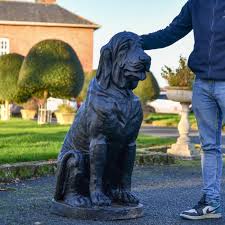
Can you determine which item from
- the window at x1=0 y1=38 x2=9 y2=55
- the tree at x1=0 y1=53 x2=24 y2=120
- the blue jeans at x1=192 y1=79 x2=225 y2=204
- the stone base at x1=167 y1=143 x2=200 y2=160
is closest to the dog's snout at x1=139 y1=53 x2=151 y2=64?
the blue jeans at x1=192 y1=79 x2=225 y2=204

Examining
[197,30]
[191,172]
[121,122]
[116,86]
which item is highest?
[197,30]

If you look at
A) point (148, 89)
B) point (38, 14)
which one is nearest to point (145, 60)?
point (148, 89)

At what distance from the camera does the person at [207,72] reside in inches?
192

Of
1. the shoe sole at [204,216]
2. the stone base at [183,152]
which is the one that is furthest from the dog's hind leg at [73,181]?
the stone base at [183,152]

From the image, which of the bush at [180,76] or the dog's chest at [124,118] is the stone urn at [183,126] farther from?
the dog's chest at [124,118]

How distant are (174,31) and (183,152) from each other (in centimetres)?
566

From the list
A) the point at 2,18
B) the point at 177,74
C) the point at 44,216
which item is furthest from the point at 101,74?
the point at 2,18

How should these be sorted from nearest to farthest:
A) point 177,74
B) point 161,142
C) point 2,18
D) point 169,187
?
point 169,187
point 177,74
point 161,142
point 2,18

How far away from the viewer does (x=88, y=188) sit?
5148 mm

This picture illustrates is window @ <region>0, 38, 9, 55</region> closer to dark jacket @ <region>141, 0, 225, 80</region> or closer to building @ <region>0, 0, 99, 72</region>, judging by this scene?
building @ <region>0, 0, 99, 72</region>

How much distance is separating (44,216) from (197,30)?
2.10m

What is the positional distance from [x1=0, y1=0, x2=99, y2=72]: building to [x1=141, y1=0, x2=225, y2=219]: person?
124 feet

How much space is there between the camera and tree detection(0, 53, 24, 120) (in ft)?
78.5

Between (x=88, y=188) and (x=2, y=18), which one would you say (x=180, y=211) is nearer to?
(x=88, y=188)
